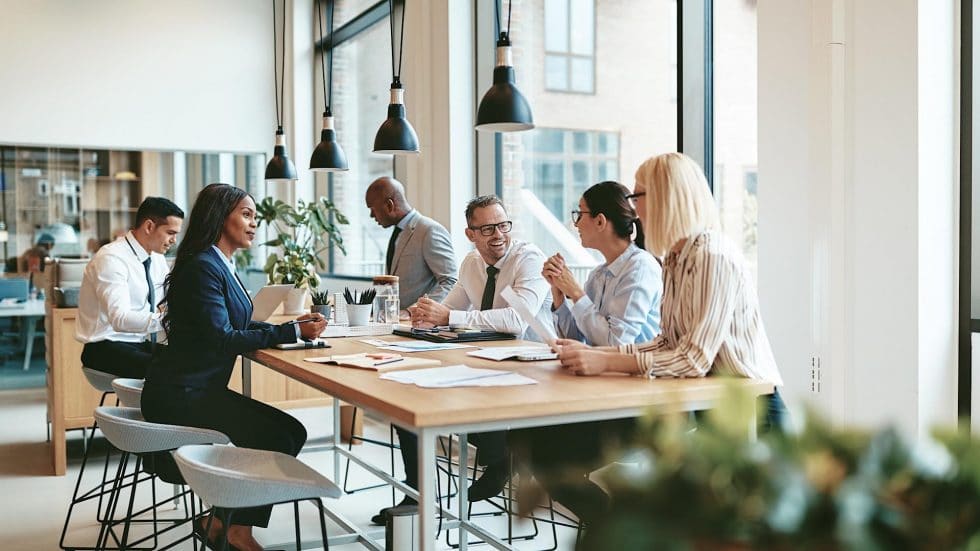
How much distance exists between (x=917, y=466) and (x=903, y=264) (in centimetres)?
231

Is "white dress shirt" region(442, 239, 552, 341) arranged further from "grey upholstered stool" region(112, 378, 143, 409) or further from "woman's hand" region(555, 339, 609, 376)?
"grey upholstered stool" region(112, 378, 143, 409)

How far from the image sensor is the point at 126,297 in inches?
177

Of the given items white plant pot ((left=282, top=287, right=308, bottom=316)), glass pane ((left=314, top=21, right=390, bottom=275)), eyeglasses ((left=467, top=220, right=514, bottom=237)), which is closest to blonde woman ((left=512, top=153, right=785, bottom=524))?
eyeglasses ((left=467, top=220, right=514, bottom=237))

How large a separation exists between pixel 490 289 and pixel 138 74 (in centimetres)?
574

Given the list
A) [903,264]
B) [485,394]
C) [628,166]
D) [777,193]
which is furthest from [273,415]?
[628,166]

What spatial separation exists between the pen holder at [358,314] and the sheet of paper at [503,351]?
0.88 m

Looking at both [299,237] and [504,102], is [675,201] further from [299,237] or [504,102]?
[299,237]

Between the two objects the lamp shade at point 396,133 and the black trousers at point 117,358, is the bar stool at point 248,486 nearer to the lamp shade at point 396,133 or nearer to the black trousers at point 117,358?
the lamp shade at point 396,133

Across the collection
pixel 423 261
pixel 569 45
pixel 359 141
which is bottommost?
pixel 423 261

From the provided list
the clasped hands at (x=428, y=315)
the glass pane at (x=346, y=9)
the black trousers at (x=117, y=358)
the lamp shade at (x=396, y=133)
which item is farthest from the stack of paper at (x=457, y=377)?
the glass pane at (x=346, y=9)

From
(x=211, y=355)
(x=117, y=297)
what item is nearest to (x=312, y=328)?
(x=211, y=355)

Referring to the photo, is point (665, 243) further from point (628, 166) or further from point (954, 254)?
point (628, 166)

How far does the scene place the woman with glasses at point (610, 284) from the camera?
2.94 meters

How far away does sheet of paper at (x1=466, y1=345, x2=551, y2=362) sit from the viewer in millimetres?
2818
